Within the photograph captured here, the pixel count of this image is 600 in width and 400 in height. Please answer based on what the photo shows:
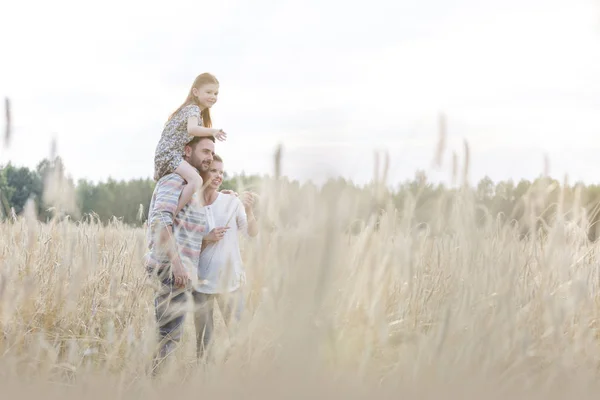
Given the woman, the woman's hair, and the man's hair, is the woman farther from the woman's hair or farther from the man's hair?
the woman's hair

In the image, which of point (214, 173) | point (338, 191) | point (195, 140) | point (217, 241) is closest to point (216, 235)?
point (217, 241)

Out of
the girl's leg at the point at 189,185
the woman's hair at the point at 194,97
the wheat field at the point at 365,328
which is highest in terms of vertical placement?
the woman's hair at the point at 194,97

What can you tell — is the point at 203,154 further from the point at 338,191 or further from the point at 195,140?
the point at 338,191

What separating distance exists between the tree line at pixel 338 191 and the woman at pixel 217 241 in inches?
12.4

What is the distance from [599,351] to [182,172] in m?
1.84

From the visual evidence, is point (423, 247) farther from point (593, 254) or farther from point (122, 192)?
point (122, 192)

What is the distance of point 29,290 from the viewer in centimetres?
213

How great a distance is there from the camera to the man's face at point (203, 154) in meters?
3.12

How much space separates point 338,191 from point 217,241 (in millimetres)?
1775

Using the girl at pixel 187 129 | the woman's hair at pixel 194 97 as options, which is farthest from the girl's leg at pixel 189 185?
the woman's hair at pixel 194 97

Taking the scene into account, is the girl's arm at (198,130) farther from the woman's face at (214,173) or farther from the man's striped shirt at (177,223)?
the man's striped shirt at (177,223)

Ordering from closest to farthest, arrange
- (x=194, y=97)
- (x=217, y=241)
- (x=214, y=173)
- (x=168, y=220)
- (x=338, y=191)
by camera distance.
A: 1. (x=338, y=191)
2. (x=168, y=220)
3. (x=217, y=241)
4. (x=214, y=173)
5. (x=194, y=97)

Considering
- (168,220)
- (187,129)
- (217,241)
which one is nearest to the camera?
(168,220)

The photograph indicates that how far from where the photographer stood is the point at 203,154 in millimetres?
3117
